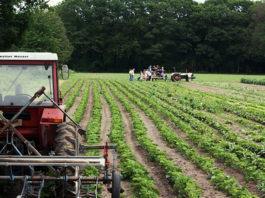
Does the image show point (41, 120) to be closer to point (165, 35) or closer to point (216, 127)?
point (216, 127)

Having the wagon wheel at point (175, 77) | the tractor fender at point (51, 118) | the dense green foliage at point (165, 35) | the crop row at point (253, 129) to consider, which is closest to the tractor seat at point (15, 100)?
the tractor fender at point (51, 118)

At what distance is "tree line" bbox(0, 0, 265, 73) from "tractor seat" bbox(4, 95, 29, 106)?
72.9m

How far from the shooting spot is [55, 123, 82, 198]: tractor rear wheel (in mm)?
5141

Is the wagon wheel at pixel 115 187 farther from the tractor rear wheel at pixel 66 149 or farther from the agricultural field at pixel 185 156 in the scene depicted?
the agricultural field at pixel 185 156

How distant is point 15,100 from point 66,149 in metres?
1.59

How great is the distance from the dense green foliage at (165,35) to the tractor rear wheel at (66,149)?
74700mm

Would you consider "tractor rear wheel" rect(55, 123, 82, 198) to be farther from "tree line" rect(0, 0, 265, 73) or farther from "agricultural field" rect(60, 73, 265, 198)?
"tree line" rect(0, 0, 265, 73)

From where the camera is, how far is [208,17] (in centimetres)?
8194

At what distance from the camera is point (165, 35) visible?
83.6 m

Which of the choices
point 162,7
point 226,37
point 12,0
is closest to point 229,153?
point 12,0

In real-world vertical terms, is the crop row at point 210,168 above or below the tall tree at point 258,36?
below

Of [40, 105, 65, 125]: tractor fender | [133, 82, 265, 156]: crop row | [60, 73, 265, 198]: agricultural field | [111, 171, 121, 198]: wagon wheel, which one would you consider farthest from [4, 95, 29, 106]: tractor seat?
[133, 82, 265, 156]: crop row

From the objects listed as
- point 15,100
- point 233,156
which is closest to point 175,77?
point 233,156

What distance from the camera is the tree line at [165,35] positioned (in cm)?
7919
